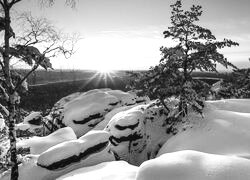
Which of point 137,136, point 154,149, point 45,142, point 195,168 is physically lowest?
point 154,149

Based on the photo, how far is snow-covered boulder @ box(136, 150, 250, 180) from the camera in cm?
590

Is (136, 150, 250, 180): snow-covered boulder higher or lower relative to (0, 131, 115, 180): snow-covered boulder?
higher

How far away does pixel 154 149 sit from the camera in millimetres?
14898

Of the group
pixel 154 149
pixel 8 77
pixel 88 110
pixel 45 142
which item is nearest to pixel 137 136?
pixel 154 149

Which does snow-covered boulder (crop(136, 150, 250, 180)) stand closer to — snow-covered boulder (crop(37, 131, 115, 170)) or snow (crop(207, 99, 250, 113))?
snow-covered boulder (crop(37, 131, 115, 170))

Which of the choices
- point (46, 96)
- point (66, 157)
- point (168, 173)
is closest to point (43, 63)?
point (66, 157)

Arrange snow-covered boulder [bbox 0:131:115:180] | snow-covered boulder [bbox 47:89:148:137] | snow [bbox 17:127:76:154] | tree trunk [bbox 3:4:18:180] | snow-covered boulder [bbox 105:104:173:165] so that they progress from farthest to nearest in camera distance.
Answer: snow-covered boulder [bbox 47:89:148:137], snow-covered boulder [bbox 105:104:173:165], snow [bbox 17:127:76:154], snow-covered boulder [bbox 0:131:115:180], tree trunk [bbox 3:4:18:180]

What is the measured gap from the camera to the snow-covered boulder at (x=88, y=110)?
75.4ft

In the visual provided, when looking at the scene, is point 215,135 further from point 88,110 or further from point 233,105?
point 88,110

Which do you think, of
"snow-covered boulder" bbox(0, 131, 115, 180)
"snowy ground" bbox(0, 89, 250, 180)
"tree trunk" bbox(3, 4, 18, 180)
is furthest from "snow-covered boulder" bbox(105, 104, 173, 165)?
"tree trunk" bbox(3, 4, 18, 180)

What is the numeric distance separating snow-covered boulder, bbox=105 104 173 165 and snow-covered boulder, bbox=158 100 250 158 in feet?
6.81

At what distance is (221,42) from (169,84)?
11.5ft

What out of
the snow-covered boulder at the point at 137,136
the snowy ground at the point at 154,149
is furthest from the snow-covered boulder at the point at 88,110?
the snow-covered boulder at the point at 137,136

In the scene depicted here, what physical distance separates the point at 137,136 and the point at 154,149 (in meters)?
1.35
